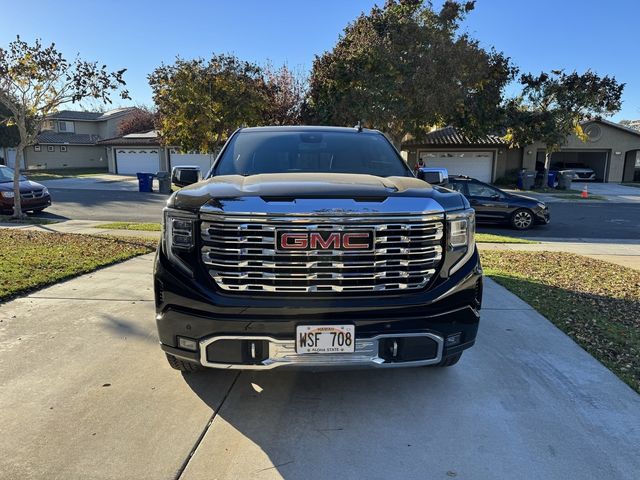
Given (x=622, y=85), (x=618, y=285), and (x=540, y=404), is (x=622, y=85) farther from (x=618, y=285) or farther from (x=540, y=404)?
(x=540, y=404)

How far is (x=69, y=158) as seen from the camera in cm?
4981

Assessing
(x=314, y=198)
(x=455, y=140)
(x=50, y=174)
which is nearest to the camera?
(x=314, y=198)

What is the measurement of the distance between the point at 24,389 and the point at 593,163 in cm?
4427

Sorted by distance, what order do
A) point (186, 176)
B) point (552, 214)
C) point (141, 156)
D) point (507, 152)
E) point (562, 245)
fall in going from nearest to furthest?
1. point (186, 176)
2. point (562, 245)
3. point (552, 214)
4. point (507, 152)
5. point (141, 156)

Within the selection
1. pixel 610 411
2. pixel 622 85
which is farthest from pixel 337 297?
pixel 622 85

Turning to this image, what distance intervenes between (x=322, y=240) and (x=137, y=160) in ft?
133

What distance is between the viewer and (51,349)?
13.7 feet

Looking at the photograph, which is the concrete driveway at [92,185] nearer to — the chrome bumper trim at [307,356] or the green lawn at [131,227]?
the green lawn at [131,227]

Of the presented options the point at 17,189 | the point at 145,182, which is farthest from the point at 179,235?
the point at 145,182

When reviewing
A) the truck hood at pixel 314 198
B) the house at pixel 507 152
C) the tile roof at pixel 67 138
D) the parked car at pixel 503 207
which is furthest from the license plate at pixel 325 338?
the tile roof at pixel 67 138

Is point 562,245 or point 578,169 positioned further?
point 578,169

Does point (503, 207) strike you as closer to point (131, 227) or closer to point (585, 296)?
point (585, 296)

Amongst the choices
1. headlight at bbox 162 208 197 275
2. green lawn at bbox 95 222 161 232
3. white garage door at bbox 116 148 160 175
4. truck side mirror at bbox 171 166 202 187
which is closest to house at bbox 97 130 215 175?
white garage door at bbox 116 148 160 175

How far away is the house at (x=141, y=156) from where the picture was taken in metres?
38.5
